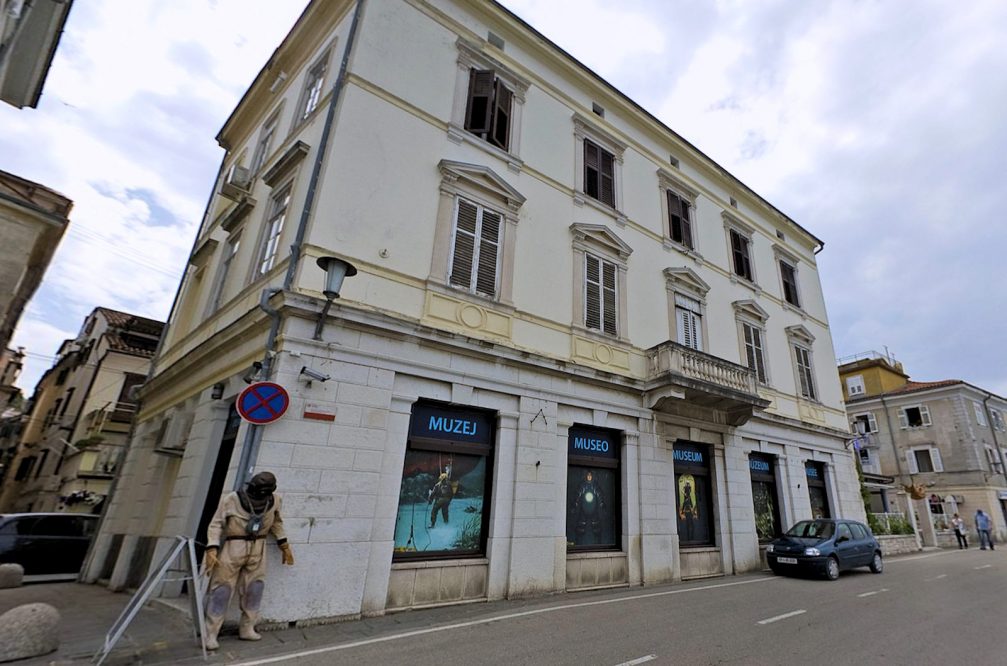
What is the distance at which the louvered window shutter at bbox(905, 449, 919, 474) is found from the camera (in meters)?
32.9

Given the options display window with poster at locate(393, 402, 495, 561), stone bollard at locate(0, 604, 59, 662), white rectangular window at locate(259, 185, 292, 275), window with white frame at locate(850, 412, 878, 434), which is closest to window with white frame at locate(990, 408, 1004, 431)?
window with white frame at locate(850, 412, 878, 434)

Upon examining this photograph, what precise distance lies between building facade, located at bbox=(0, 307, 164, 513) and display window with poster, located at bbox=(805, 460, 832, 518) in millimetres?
21784

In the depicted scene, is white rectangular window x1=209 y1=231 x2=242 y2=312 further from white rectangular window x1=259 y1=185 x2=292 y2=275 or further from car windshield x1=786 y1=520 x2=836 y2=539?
car windshield x1=786 y1=520 x2=836 y2=539

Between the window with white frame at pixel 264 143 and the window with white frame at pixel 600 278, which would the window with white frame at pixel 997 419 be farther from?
the window with white frame at pixel 264 143

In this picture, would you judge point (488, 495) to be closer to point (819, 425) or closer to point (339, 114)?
point (339, 114)

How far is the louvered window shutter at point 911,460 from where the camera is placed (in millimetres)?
32875

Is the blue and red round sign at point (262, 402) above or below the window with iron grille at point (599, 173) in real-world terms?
below

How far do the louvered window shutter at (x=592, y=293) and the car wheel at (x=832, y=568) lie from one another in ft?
26.1

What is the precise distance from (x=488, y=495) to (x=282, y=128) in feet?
33.4

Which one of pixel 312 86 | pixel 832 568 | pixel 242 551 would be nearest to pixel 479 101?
pixel 312 86

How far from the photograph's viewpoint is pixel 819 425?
16.8 m

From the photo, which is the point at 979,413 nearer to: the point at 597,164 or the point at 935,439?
the point at 935,439

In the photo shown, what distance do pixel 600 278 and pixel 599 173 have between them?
3.35 meters

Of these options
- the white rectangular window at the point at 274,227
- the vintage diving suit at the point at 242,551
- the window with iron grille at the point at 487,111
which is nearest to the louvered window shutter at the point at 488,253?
the window with iron grille at the point at 487,111
